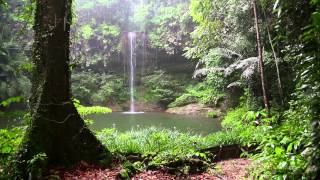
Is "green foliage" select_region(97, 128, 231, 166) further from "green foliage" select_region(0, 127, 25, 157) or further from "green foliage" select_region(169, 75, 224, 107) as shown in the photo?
"green foliage" select_region(169, 75, 224, 107)

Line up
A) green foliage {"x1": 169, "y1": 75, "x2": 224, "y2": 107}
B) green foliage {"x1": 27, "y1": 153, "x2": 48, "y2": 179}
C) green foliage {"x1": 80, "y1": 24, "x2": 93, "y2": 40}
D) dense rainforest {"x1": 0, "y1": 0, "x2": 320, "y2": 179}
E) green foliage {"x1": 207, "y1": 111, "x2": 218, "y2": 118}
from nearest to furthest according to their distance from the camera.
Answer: dense rainforest {"x1": 0, "y1": 0, "x2": 320, "y2": 179} < green foliage {"x1": 27, "y1": 153, "x2": 48, "y2": 179} < green foliage {"x1": 207, "y1": 111, "x2": 218, "y2": 118} < green foliage {"x1": 169, "y1": 75, "x2": 224, "y2": 107} < green foliage {"x1": 80, "y1": 24, "x2": 93, "y2": 40}

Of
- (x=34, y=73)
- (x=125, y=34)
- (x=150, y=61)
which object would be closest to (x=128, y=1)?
(x=125, y=34)

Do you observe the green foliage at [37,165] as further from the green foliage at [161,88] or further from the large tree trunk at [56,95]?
the green foliage at [161,88]

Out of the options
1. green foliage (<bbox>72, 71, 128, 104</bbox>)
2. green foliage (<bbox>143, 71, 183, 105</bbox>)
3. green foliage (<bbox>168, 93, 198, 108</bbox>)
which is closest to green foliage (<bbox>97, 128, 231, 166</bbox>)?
green foliage (<bbox>168, 93, 198, 108</bbox>)

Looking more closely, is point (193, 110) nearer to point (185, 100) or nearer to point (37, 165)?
point (185, 100)

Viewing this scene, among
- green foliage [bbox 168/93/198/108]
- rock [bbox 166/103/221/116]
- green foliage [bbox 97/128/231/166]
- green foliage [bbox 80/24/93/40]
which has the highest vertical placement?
green foliage [bbox 80/24/93/40]

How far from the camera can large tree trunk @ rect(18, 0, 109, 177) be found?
4.92 metres

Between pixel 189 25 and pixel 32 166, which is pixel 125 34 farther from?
pixel 32 166

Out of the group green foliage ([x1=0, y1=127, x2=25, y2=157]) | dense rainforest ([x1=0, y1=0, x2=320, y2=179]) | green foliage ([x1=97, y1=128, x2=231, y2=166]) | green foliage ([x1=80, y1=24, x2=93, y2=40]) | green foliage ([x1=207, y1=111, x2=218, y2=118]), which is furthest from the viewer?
green foliage ([x1=80, y1=24, x2=93, y2=40])

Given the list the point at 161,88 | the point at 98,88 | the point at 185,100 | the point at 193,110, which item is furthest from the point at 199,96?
the point at 98,88

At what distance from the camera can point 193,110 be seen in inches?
778

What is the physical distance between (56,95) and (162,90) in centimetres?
1806

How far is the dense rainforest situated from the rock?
0.12 meters

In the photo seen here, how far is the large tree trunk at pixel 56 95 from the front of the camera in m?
4.92
